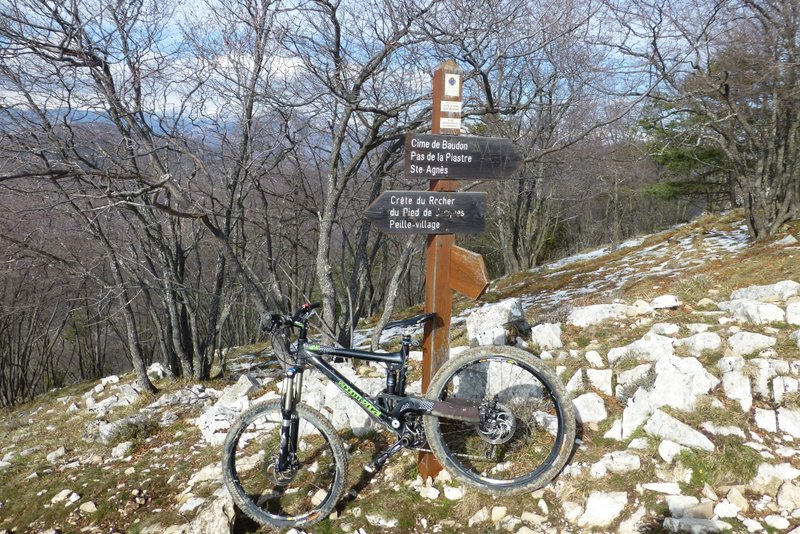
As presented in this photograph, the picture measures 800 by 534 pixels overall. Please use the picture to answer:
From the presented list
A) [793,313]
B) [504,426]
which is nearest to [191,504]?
[504,426]

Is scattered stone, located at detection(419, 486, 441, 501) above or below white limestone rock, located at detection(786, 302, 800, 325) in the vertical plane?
below

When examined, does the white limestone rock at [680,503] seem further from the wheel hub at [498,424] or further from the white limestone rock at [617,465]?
the wheel hub at [498,424]

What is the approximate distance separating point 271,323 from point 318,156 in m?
4.81

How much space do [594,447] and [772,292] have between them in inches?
124

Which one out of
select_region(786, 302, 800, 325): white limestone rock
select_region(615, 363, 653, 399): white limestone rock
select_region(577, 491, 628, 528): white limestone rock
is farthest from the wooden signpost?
select_region(786, 302, 800, 325): white limestone rock

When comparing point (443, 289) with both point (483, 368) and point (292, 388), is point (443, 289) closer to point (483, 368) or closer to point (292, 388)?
point (483, 368)

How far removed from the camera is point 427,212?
9.87ft

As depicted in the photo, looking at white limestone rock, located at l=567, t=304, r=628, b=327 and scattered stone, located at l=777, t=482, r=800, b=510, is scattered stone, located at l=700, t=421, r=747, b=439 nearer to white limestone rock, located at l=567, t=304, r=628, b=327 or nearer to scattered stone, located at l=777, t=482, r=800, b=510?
scattered stone, located at l=777, t=482, r=800, b=510

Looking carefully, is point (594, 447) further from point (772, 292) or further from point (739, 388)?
point (772, 292)

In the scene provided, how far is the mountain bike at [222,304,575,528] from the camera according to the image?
2.89 m

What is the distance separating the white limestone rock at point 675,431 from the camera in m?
2.85

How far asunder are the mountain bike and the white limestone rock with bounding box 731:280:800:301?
2977mm

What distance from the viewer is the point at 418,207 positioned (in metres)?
2.99

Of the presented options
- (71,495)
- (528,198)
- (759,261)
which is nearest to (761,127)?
(759,261)
